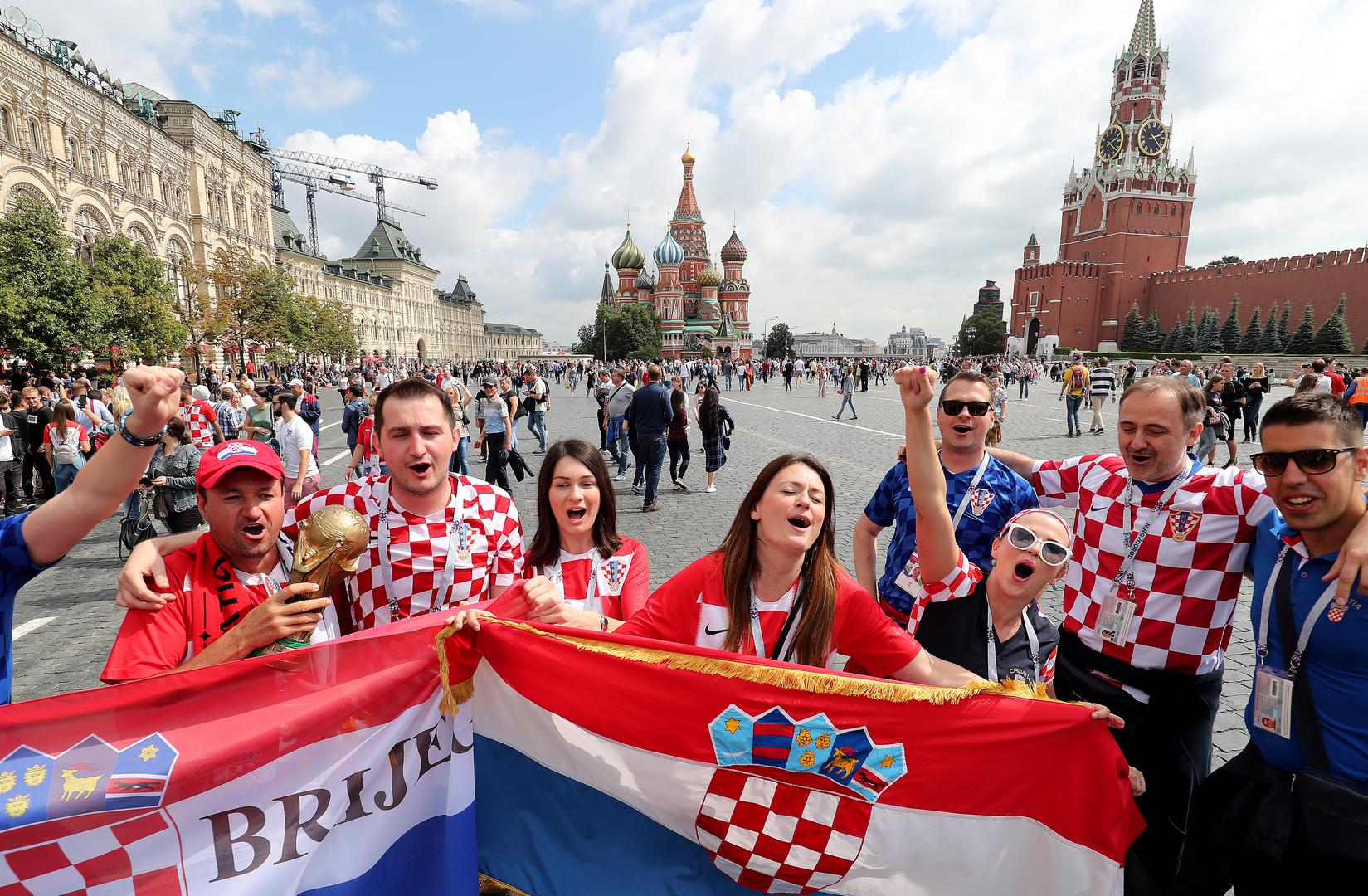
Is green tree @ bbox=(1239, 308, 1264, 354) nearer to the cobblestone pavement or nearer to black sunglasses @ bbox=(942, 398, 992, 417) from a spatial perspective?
the cobblestone pavement

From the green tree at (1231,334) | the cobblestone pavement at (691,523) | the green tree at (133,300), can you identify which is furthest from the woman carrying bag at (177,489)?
the green tree at (1231,334)

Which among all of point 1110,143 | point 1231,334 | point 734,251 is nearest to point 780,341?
point 734,251

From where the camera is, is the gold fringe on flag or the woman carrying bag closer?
the gold fringe on flag

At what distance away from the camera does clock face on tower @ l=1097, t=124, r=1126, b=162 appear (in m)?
82.9

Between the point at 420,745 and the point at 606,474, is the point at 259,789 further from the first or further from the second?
the point at 606,474

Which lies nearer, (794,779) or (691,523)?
(794,779)

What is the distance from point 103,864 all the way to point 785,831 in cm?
180

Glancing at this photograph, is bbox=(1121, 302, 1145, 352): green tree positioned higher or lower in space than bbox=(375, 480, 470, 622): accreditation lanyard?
higher

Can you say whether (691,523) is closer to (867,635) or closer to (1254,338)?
(867,635)

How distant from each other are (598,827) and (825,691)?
0.86m

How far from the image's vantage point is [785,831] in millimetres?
2002

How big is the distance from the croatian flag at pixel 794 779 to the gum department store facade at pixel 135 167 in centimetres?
3745

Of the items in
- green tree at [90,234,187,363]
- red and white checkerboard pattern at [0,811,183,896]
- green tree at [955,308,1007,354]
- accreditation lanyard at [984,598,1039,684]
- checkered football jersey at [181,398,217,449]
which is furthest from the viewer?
green tree at [955,308,1007,354]

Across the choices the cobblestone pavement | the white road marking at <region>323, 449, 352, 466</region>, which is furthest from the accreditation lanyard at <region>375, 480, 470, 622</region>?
the white road marking at <region>323, 449, 352, 466</region>
